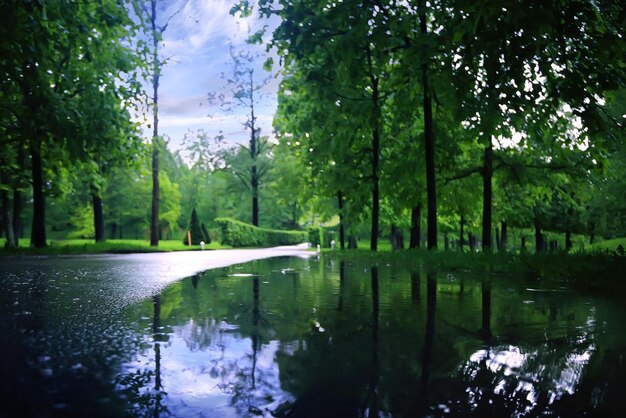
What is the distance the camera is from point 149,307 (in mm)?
5875

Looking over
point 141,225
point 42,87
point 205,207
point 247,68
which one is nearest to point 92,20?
point 42,87

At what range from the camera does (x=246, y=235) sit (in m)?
43.8

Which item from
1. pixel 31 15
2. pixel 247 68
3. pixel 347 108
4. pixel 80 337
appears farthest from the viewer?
pixel 247 68

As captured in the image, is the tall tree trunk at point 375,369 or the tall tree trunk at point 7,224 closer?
the tall tree trunk at point 375,369

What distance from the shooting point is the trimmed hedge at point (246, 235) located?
137 ft

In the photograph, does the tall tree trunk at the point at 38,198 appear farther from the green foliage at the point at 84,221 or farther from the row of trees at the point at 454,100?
the green foliage at the point at 84,221

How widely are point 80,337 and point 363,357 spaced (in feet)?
7.25

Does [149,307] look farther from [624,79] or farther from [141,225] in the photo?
[141,225]

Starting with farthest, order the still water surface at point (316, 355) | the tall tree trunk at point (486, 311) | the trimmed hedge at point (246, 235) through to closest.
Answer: the trimmed hedge at point (246, 235), the tall tree trunk at point (486, 311), the still water surface at point (316, 355)

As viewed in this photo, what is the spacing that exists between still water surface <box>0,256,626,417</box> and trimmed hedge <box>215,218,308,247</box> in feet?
115

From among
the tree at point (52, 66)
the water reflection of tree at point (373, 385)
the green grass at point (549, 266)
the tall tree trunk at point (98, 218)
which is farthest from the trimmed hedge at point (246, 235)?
the water reflection of tree at point (373, 385)

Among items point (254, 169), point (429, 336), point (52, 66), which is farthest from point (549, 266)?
point (254, 169)

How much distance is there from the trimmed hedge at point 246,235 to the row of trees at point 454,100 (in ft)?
46.7

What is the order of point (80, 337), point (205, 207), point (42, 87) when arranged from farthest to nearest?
point (205, 207), point (42, 87), point (80, 337)
